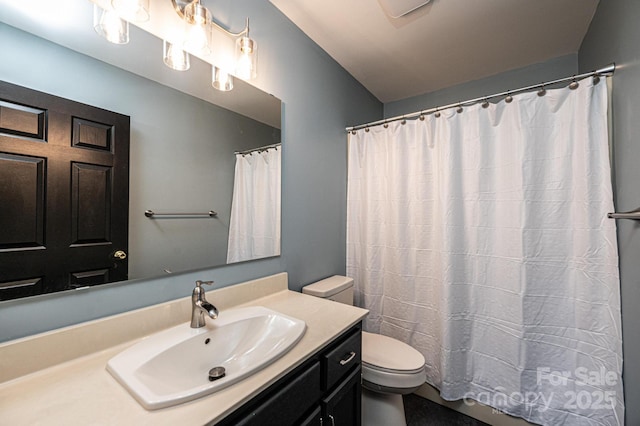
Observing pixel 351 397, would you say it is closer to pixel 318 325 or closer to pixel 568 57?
pixel 318 325

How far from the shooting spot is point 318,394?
887 mm

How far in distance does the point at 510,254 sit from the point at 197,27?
6.41ft

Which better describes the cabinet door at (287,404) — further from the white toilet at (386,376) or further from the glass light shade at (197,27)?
the glass light shade at (197,27)

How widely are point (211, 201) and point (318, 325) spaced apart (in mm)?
737

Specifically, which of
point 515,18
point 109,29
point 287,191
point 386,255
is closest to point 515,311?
point 386,255

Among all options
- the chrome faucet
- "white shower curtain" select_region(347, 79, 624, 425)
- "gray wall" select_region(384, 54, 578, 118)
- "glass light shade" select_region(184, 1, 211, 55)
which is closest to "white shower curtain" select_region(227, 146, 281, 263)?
the chrome faucet

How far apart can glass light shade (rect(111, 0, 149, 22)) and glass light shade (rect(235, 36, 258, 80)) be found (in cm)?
39

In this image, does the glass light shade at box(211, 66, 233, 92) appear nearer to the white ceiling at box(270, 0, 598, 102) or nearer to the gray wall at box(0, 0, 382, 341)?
the gray wall at box(0, 0, 382, 341)

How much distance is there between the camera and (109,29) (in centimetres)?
87

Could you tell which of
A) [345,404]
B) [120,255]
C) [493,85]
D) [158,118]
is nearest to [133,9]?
[158,118]

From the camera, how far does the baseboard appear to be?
1.50 m

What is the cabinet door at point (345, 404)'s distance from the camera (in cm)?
93

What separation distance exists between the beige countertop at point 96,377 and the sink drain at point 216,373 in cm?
24

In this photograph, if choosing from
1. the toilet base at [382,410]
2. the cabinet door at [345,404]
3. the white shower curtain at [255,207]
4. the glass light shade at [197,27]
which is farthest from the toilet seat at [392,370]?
the glass light shade at [197,27]
